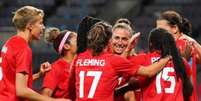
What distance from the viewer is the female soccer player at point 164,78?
16.4ft

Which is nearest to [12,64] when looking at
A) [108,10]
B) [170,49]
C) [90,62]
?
[90,62]

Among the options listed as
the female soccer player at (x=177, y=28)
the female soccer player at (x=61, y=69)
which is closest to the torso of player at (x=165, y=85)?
the female soccer player at (x=177, y=28)

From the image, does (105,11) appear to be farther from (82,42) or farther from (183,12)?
(82,42)

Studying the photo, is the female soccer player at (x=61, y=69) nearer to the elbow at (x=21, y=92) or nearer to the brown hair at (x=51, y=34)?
the brown hair at (x=51, y=34)

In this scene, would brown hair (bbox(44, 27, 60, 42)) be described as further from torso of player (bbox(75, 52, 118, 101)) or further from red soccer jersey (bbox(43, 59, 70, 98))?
torso of player (bbox(75, 52, 118, 101))

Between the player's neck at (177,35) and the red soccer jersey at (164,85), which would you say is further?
the player's neck at (177,35)

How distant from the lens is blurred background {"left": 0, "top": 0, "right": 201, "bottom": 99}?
1378cm

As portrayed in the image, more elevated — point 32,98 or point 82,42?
point 82,42

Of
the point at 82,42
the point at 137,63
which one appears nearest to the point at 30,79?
the point at 82,42

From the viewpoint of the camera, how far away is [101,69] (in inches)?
191

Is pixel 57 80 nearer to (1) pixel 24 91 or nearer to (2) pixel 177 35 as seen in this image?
(1) pixel 24 91

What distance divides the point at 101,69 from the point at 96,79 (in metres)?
0.08

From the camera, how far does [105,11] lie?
1459 cm

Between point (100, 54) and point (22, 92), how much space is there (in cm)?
66
